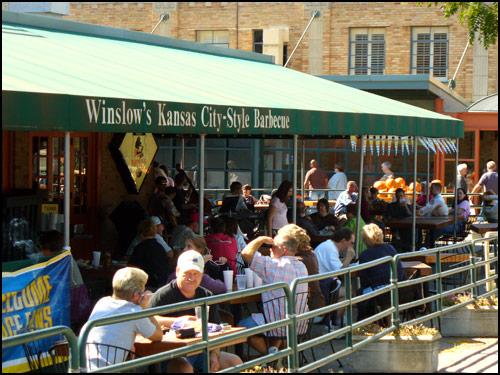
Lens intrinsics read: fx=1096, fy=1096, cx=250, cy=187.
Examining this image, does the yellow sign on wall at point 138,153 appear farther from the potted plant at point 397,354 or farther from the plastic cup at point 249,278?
the potted plant at point 397,354

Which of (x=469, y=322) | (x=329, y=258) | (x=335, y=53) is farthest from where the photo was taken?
(x=335, y=53)

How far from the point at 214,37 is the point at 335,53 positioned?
449 centimetres

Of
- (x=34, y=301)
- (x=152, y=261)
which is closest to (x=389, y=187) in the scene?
(x=152, y=261)

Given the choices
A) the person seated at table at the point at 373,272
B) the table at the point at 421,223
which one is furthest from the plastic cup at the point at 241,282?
the table at the point at 421,223

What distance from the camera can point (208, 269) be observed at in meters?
10.9

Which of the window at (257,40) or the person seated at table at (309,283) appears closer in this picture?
the person seated at table at (309,283)

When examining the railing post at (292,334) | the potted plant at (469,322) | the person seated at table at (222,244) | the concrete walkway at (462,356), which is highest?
the person seated at table at (222,244)

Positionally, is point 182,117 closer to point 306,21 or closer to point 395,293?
point 395,293

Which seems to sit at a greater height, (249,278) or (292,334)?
(249,278)

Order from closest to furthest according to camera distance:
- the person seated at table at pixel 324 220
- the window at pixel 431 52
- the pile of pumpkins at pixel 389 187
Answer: the person seated at table at pixel 324 220, the pile of pumpkins at pixel 389 187, the window at pixel 431 52

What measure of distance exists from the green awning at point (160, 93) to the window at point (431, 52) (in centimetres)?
1874

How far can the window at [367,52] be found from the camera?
37250 mm

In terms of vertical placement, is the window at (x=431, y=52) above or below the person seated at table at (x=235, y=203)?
above

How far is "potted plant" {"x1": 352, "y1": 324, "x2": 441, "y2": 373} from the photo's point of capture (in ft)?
33.3
